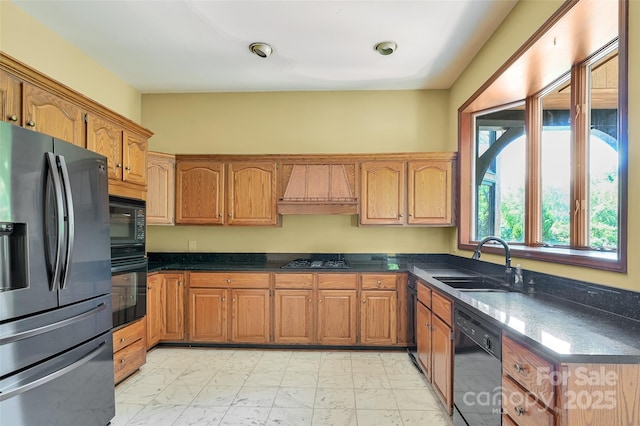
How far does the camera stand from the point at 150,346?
3.00 m

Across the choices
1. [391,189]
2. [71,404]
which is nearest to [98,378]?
[71,404]

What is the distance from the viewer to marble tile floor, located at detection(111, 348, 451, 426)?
2.04 m

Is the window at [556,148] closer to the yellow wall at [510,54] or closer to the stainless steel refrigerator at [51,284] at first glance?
the yellow wall at [510,54]

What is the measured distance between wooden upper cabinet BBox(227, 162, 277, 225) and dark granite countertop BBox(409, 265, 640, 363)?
6.89 feet

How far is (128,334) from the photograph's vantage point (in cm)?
247

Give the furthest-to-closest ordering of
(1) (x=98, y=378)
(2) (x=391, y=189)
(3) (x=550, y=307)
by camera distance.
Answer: (2) (x=391, y=189)
(1) (x=98, y=378)
(3) (x=550, y=307)

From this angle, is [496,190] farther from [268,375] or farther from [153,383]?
[153,383]

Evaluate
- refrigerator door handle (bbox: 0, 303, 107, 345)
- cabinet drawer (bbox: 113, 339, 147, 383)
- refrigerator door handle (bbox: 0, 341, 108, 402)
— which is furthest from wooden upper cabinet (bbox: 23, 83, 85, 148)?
cabinet drawer (bbox: 113, 339, 147, 383)

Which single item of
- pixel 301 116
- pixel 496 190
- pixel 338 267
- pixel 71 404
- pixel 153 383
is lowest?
pixel 153 383

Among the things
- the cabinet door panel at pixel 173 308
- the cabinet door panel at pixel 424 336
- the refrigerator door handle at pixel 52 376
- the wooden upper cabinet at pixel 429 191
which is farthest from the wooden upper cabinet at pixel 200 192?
the cabinet door panel at pixel 424 336

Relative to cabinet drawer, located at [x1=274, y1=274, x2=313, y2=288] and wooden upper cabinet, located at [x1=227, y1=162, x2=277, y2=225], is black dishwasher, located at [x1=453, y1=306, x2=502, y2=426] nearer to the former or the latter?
cabinet drawer, located at [x1=274, y1=274, x2=313, y2=288]

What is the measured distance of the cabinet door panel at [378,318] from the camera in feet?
9.92

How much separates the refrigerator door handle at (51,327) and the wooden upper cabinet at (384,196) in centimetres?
237

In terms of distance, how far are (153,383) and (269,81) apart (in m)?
3.10
